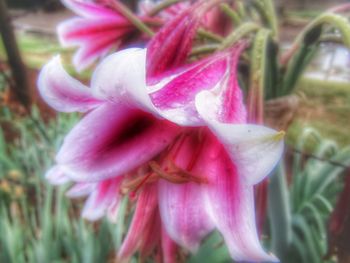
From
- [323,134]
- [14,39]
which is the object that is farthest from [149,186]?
[323,134]

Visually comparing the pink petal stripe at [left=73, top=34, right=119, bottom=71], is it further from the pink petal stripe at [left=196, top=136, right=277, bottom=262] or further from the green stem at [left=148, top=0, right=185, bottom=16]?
the pink petal stripe at [left=196, top=136, right=277, bottom=262]

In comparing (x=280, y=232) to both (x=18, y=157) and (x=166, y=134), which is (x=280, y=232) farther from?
(x=18, y=157)

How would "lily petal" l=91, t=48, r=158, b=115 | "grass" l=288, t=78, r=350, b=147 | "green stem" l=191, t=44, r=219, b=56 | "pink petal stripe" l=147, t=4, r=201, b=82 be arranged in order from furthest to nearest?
"grass" l=288, t=78, r=350, b=147, "green stem" l=191, t=44, r=219, b=56, "pink petal stripe" l=147, t=4, r=201, b=82, "lily petal" l=91, t=48, r=158, b=115

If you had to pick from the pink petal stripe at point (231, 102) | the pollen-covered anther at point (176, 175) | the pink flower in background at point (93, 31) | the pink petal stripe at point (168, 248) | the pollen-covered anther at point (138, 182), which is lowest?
the pink petal stripe at point (168, 248)

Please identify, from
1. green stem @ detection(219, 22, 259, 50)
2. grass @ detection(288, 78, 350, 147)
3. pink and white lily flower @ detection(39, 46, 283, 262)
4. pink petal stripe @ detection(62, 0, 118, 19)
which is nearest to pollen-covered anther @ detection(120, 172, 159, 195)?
pink and white lily flower @ detection(39, 46, 283, 262)

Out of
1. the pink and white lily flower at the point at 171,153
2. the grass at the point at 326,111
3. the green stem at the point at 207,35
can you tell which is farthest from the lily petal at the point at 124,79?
the grass at the point at 326,111

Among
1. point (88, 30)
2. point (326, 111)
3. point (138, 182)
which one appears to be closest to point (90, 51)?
point (88, 30)

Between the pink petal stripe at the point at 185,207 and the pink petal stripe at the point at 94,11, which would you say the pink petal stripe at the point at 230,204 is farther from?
the pink petal stripe at the point at 94,11
